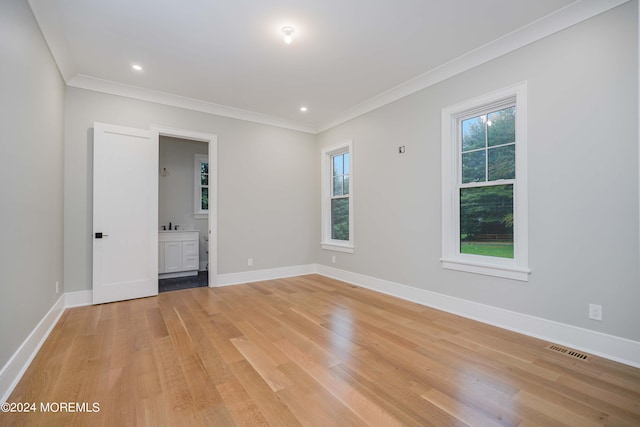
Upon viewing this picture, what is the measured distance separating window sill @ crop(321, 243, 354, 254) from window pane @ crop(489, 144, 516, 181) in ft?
7.95

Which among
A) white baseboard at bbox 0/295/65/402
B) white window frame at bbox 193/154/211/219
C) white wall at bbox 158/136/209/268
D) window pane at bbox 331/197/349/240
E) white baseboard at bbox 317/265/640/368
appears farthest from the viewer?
white window frame at bbox 193/154/211/219

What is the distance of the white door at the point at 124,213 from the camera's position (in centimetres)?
371

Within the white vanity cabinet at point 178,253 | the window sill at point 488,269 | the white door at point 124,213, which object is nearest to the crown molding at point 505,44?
the window sill at point 488,269

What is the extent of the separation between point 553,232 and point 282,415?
2684 millimetres

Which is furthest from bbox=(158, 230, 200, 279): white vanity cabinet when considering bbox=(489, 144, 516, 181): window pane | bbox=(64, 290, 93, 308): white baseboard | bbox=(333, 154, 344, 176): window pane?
bbox=(489, 144, 516, 181): window pane

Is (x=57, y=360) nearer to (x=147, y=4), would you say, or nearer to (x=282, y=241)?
(x=147, y=4)

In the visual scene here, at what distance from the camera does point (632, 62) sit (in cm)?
219

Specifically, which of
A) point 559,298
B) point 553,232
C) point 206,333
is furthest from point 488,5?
point 206,333

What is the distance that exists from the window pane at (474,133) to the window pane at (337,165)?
2351mm

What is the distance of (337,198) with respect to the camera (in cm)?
538

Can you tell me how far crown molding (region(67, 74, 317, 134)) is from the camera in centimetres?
371

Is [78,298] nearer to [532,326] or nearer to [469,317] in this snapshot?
[469,317]

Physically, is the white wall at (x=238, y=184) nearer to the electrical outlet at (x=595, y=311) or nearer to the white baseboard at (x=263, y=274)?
the white baseboard at (x=263, y=274)

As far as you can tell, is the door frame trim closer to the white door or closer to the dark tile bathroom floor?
the dark tile bathroom floor
